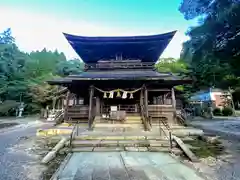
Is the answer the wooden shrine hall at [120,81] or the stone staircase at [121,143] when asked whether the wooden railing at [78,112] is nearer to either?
the wooden shrine hall at [120,81]

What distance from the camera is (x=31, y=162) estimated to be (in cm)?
525

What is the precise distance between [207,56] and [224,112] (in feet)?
73.2

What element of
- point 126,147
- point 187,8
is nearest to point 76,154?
point 126,147

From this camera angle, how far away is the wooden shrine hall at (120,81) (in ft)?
33.3

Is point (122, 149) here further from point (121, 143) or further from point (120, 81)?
point (120, 81)

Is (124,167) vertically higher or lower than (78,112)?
lower

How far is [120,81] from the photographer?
33.8 ft

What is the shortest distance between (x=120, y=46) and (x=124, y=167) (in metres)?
9.09

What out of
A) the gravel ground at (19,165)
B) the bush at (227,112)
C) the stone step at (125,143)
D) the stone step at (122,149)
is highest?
the bush at (227,112)

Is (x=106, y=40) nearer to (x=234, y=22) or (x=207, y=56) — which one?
(x=207, y=56)

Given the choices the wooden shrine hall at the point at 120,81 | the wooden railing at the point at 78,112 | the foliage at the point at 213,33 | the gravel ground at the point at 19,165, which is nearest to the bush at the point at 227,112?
the wooden shrine hall at the point at 120,81

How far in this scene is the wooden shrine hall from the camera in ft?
33.3

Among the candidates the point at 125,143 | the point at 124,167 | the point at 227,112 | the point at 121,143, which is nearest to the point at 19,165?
the point at 124,167

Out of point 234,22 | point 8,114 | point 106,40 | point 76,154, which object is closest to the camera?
point 76,154
